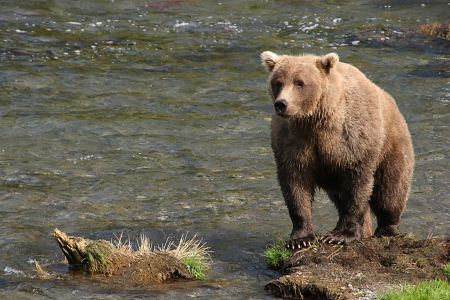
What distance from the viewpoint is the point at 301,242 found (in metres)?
6.11

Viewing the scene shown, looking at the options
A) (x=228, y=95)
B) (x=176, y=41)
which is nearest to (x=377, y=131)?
(x=228, y=95)

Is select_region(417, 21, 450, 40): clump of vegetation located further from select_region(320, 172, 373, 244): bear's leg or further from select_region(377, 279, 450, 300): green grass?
select_region(377, 279, 450, 300): green grass

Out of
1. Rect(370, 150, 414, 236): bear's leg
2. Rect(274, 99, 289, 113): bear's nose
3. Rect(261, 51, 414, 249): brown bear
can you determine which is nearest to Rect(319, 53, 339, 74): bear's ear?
Rect(261, 51, 414, 249): brown bear

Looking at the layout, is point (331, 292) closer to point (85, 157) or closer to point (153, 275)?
point (153, 275)

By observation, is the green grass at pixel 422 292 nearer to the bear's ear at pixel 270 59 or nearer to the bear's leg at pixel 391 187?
the bear's leg at pixel 391 187

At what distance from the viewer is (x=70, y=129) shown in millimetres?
11031

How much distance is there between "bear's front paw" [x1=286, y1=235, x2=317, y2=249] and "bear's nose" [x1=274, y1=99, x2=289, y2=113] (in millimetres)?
1326

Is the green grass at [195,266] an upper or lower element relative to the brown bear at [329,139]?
lower

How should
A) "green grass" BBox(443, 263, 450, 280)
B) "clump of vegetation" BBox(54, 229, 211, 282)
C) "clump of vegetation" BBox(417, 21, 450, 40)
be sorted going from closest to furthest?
"green grass" BBox(443, 263, 450, 280), "clump of vegetation" BBox(54, 229, 211, 282), "clump of vegetation" BBox(417, 21, 450, 40)

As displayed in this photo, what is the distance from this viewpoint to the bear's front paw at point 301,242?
20.0 feet

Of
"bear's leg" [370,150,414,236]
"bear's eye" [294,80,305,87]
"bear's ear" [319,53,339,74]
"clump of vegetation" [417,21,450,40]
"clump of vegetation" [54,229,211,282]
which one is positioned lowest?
"clump of vegetation" [54,229,211,282]

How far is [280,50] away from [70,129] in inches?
258

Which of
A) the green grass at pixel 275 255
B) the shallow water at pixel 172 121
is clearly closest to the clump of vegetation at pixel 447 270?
the green grass at pixel 275 255

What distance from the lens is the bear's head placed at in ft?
18.5
